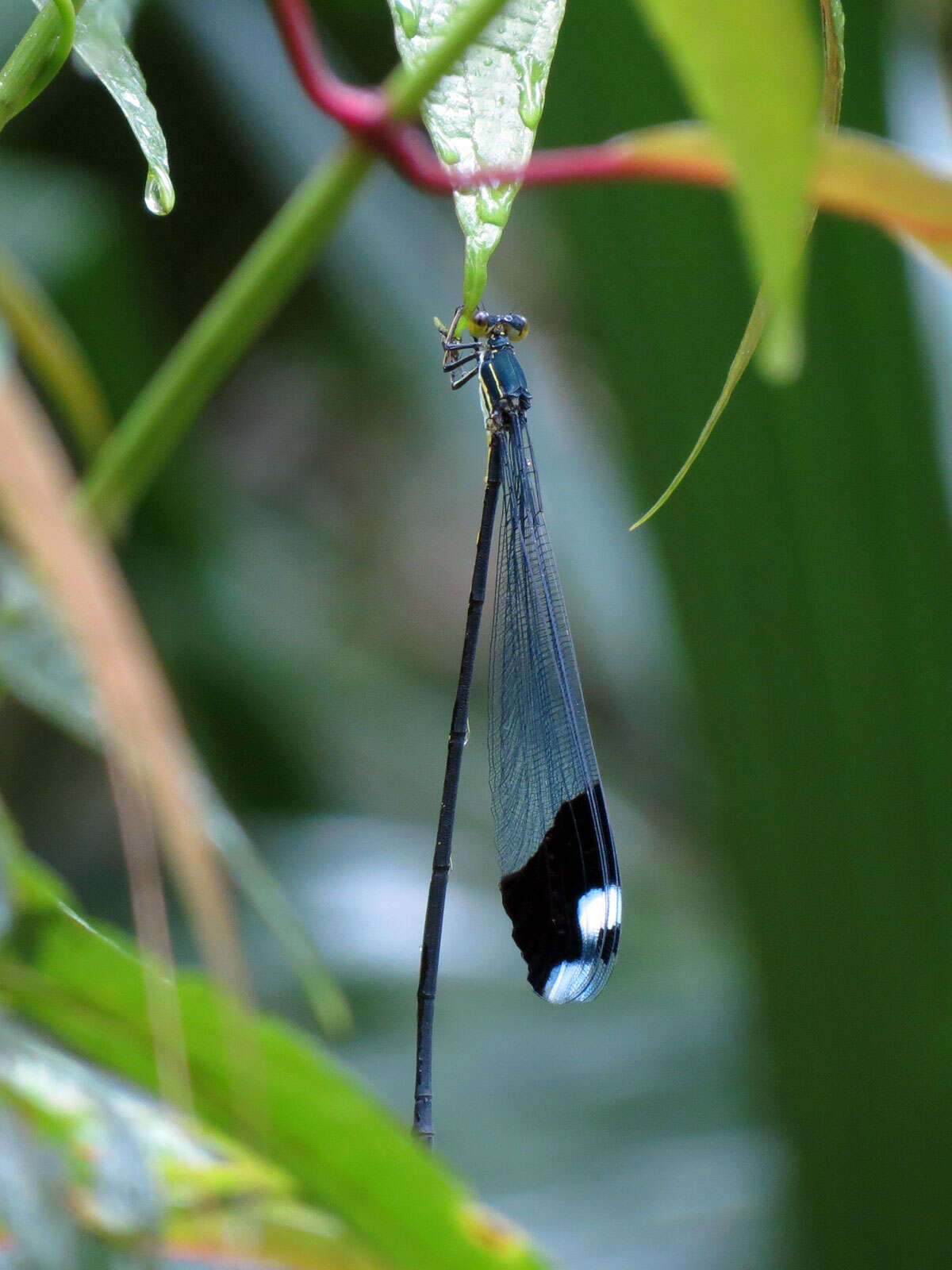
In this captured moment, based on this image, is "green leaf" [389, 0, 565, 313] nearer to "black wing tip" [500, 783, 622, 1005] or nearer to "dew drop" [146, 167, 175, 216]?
"dew drop" [146, 167, 175, 216]

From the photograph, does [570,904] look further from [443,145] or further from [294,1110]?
[443,145]

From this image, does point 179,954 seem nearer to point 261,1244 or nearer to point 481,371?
A: point 481,371

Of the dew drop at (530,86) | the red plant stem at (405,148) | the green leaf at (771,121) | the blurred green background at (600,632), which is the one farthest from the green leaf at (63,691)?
the blurred green background at (600,632)

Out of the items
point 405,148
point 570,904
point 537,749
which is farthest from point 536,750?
point 405,148

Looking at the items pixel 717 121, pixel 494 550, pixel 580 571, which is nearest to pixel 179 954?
pixel 580 571

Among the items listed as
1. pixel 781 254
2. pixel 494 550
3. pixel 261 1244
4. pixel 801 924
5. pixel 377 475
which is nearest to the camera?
pixel 781 254
